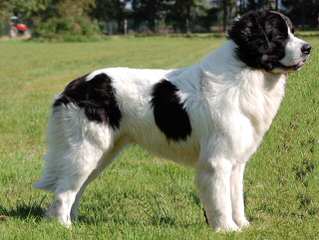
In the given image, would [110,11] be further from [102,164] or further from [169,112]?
[169,112]

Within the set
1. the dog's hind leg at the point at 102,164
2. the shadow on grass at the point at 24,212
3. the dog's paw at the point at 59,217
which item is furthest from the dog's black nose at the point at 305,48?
the shadow on grass at the point at 24,212

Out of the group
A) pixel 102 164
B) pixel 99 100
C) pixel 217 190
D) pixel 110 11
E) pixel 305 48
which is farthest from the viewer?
pixel 110 11

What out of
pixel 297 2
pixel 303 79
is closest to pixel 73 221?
pixel 303 79

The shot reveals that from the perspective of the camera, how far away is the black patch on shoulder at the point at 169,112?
16.7 ft

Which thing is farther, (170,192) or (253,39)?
(170,192)

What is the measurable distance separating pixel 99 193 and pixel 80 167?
141 centimetres

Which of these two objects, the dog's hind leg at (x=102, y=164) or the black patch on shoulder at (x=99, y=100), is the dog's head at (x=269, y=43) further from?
the dog's hind leg at (x=102, y=164)

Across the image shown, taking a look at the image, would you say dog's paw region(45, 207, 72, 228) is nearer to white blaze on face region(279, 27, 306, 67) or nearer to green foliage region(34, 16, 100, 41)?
white blaze on face region(279, 27, 306, 67)

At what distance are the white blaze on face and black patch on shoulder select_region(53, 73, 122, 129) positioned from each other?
139cm

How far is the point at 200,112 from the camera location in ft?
16.5

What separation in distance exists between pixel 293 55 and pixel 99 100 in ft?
5.18

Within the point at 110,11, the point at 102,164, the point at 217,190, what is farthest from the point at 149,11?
the point at 217,190

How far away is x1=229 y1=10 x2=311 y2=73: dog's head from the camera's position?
4914 millimetres

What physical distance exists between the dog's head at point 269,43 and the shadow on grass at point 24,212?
2314 mm
